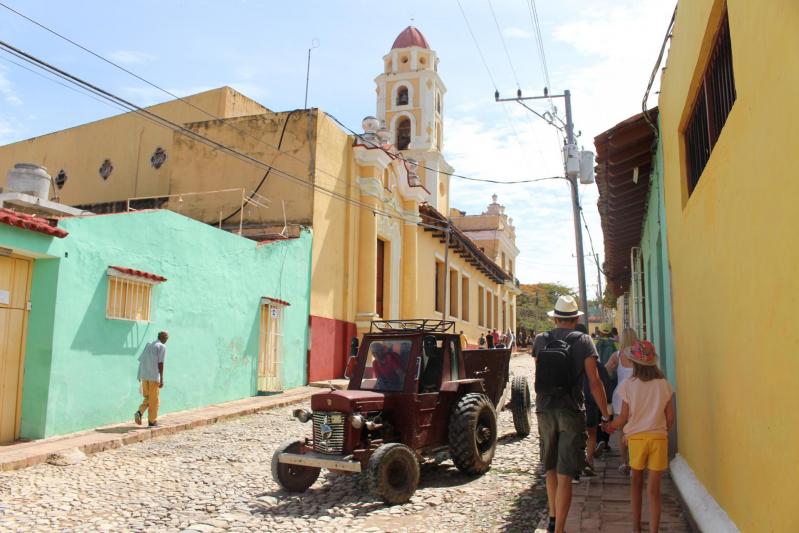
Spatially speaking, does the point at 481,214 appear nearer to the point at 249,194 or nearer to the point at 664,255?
the point at 249,194

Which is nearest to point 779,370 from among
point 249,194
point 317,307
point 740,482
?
point 740,482

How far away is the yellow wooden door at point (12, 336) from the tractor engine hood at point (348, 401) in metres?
5.22

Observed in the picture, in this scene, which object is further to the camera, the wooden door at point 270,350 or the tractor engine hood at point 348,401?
the wooden door at point 270,350

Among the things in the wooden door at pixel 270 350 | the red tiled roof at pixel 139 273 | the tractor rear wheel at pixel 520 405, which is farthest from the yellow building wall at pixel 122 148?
the tractor rear wheel at pixel 520 405

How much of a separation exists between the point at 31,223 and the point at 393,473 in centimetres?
610

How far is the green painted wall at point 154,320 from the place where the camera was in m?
9.54

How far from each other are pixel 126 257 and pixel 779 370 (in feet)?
33.3

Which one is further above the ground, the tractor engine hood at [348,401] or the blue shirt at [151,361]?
the blue shirt at [151,361]

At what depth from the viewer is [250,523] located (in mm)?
5527

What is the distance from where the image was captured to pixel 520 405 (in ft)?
32.0

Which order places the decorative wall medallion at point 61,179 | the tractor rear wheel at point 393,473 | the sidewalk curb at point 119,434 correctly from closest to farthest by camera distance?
1. the tractor rear wheel at point 393,473
2. the sidewalk curb at point 119,434
3. the decorative wall medallion at point 61,179

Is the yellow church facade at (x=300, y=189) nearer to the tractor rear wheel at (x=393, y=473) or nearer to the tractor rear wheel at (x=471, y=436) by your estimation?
the tractor rear wheel at (x=471, y=436)

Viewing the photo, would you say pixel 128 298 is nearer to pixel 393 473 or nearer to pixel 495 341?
pixel 393 473

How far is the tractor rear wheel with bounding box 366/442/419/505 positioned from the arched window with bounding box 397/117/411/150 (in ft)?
97.0
